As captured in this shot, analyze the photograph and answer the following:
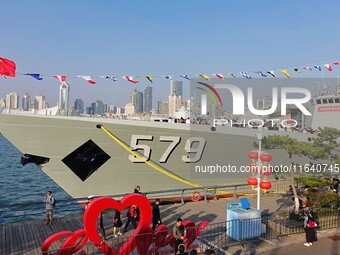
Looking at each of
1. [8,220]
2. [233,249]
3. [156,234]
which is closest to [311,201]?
[233,249]

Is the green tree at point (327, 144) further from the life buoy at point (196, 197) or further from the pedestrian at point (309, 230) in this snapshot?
the pedestrian at point (309, 230)

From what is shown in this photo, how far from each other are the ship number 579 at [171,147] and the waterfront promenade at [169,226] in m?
3.44

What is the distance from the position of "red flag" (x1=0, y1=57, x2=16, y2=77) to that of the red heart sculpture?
20.8 feet

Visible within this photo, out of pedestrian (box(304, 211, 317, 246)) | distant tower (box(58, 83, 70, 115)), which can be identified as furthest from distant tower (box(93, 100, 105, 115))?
pedestrian (box(304, 211, 317, 246))

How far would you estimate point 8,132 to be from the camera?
52.6ft

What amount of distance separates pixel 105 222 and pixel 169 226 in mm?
2529

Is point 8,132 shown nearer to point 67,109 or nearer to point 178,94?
point 67,109

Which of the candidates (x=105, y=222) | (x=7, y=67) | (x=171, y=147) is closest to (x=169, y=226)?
(x=105, y=222)

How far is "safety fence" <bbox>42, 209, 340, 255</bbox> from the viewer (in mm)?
8734

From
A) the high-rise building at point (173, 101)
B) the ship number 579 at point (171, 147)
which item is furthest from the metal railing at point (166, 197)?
the high-rise building at point (173, 101)

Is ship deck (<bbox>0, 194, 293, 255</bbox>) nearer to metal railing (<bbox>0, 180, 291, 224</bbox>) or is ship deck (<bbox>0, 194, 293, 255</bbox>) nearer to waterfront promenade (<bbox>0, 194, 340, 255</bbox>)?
waterfront promenade (<bbox>0, 194, 340, 255</bbox>)

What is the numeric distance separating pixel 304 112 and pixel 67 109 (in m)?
19.2

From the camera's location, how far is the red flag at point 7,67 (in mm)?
11452

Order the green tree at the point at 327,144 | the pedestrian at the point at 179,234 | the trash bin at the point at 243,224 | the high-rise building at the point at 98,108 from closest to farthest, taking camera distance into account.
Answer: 1. the pedestrian at the point at 179,234
2. the trash bin at the point at 243,224
3. the green tree at the point at 327,144
4. the high-rise building at the point at 98,108
